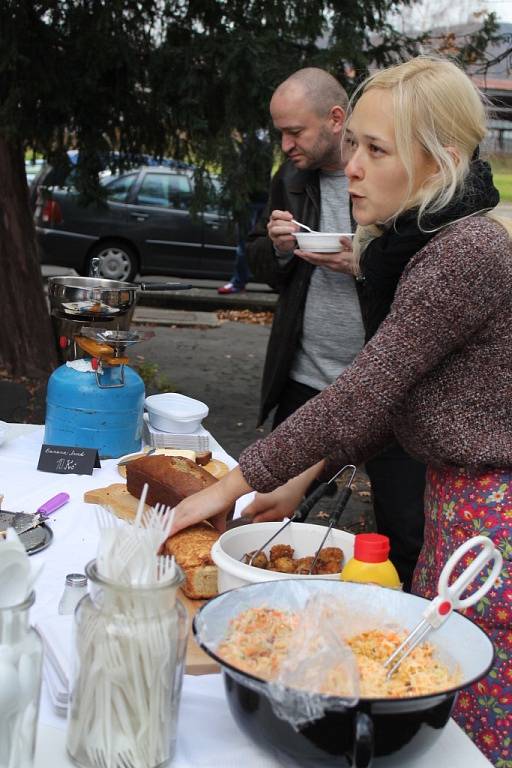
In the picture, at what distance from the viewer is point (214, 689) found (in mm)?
1463

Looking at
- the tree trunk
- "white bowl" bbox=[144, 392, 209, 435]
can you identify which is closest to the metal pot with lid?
"white bowl" bbox=[144, 392, 209, 435]

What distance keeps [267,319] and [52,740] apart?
36.3 ft

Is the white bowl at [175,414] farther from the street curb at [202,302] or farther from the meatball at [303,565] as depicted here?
the street curb at [202,302]

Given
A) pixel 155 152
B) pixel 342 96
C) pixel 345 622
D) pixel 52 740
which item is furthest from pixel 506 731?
pixel 155 152

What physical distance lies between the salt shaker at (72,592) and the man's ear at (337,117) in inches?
85.8

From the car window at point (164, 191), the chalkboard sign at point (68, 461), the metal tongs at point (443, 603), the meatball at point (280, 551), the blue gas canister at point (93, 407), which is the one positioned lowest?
the car window at point (164, 191)

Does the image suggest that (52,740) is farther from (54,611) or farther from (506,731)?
(506,731)

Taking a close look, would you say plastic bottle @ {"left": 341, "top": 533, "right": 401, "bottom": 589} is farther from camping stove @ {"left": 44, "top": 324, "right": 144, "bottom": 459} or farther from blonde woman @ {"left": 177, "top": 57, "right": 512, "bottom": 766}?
camping stove @ {"left": 44, "top": 324, "right": 144, "bottom": 459}

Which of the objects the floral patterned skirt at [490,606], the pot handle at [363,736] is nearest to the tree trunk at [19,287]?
the floral patterned skirt at [490,606]

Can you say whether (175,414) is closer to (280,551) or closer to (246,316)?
(280,551)

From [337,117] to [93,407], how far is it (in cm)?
150

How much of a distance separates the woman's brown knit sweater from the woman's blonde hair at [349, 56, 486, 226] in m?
0.09

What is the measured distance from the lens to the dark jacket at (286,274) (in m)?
3.38

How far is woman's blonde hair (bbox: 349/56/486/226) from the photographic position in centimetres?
165
